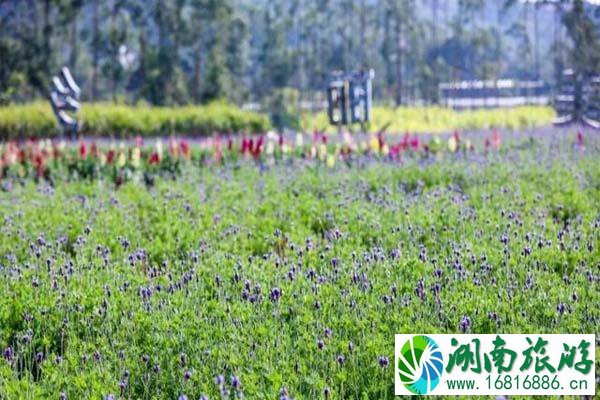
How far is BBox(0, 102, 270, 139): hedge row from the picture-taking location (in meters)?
22.5

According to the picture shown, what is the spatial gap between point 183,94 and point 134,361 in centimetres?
3913

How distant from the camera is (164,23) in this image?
156ft

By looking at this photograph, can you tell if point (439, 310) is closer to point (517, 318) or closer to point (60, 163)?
point (517, 318)

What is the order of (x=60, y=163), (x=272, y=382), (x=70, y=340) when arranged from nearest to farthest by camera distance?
(x=272, y=382) < (x=70, y=340) < (x=60, y=163)

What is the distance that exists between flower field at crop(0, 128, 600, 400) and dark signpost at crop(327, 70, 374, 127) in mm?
9667

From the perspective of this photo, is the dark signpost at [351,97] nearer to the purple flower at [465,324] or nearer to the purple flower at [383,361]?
the purple flower at [465,324]

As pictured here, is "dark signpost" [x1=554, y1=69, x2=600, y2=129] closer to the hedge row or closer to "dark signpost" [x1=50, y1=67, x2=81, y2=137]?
the hedge row

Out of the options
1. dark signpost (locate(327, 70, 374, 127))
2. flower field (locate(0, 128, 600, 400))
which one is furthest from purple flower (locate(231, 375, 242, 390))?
dark signpost (locate(327, 70, 374, 127))

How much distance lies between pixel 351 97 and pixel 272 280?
14106 mm

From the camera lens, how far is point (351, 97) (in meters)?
19.0

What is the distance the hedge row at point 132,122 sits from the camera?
73.8 feet

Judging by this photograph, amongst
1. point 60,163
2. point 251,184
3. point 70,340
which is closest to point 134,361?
point 70,340

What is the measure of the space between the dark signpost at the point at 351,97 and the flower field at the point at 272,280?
9667 millimetres

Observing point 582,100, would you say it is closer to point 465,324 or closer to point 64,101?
point 64,101
